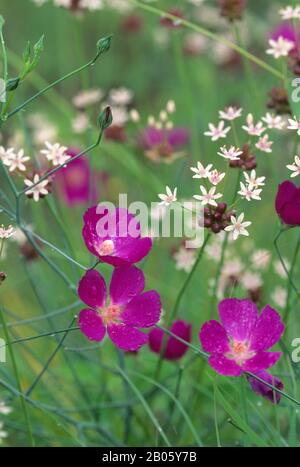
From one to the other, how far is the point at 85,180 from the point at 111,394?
19.2 inches

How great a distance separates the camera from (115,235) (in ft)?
2.43

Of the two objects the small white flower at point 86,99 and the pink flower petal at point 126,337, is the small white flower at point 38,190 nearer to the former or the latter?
the pink flower petal at point 126,337

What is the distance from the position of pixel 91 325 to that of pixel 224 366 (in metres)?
0.11

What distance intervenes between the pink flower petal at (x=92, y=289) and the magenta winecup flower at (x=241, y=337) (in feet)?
0.29

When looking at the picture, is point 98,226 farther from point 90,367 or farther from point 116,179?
point 116,179

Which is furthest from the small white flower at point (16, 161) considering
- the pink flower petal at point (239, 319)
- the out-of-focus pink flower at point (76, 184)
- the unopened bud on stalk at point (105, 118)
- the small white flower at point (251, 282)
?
the out-of-focus pink flower at point (76, 184)

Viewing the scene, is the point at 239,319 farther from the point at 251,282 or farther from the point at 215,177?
the point at 251,282

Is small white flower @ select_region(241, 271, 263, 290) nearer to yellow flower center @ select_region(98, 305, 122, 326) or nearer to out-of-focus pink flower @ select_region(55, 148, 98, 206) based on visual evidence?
yellow flower center @ select_region(98, 305, 122, 326)

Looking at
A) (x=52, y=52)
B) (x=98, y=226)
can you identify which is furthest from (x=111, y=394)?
(x=52, y=52)

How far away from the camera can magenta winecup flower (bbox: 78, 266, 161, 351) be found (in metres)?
0.69

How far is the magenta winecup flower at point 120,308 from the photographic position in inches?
27.1

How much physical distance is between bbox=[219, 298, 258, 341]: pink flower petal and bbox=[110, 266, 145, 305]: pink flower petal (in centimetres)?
8

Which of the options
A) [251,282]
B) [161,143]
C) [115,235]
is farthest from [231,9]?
[115,235]

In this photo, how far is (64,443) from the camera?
3.20 feet
